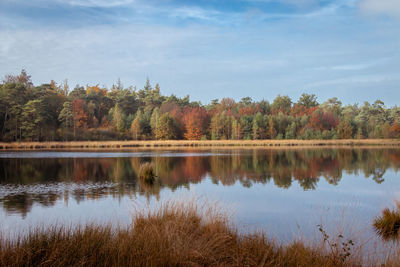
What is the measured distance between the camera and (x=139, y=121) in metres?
63.5

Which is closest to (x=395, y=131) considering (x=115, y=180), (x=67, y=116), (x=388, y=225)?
(x=67, y=116)

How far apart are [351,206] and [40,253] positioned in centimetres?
822

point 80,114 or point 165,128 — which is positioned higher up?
point 80,114

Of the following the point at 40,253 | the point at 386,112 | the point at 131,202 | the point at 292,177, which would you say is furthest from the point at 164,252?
the point at 386,112

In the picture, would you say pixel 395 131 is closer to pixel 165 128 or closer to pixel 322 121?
pixel 322 121

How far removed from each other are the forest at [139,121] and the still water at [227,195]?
3601cm

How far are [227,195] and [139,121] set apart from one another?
53.5 m

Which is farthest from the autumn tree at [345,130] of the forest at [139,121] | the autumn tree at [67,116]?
the autumn tree at [67,116]

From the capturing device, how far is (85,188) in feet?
43.3

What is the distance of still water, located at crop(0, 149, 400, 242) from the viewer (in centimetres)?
789

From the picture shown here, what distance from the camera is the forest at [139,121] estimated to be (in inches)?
2002

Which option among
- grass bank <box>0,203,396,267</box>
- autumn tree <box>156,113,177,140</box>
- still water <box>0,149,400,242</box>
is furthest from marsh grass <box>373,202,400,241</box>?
autumn tree <box>156,113,177,140</box>

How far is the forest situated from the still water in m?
36.0

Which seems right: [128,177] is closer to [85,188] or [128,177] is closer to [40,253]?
[85,188]
